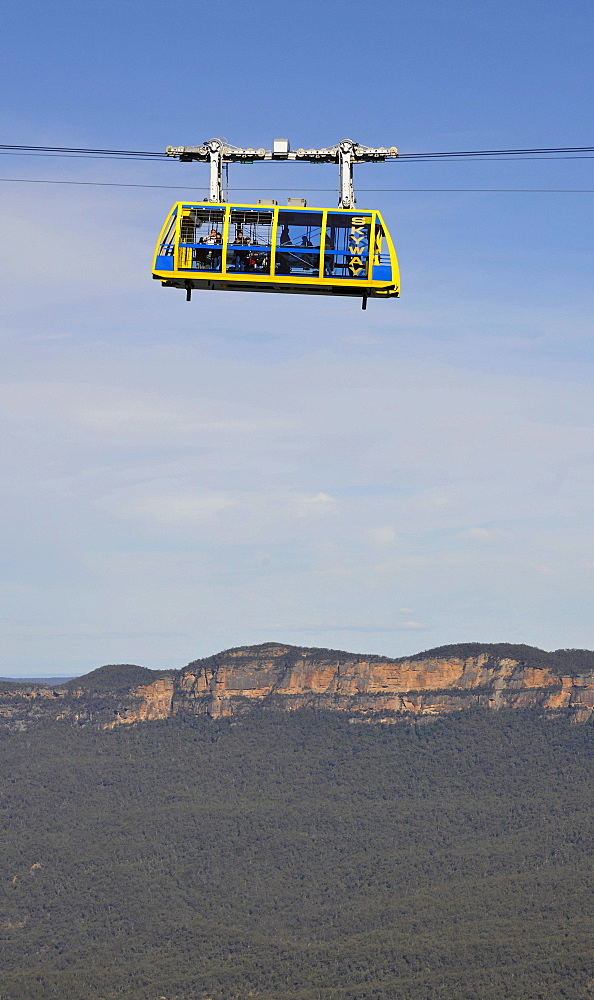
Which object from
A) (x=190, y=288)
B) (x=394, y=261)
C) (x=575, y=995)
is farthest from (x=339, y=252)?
(x=575, y=995)
